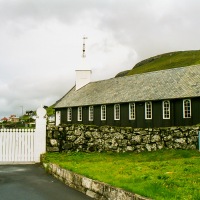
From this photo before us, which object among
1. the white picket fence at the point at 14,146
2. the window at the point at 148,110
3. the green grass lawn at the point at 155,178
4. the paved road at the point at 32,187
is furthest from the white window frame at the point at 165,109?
the paved road at the point at 32,187

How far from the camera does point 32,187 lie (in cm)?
1120

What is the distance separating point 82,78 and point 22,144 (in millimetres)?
40207

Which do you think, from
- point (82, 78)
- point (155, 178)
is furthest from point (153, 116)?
point (155, 178)

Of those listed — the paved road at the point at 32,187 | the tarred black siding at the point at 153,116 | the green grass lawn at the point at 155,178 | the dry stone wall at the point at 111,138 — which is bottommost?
the paved road at the point at 32,187

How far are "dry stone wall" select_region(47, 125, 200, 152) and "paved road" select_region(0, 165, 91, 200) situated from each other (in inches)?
159

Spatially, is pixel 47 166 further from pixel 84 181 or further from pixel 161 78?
pixel 161 78

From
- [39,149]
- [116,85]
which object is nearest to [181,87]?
[116,85]

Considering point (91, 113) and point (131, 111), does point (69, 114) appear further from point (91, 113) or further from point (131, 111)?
point (131, 111)

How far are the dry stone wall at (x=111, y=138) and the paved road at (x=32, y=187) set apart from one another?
404cm

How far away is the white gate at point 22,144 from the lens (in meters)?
18.1

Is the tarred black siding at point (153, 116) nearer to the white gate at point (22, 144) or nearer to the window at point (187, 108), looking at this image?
the window at point (187, 108)

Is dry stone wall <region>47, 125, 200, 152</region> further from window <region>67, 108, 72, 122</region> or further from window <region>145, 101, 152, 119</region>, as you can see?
window <region>67, 108, 72, 122</region>

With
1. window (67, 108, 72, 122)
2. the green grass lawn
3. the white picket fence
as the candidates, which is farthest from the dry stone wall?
window (67, 108, 72, 122)

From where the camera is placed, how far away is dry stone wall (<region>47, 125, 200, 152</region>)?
19172 millimetres
